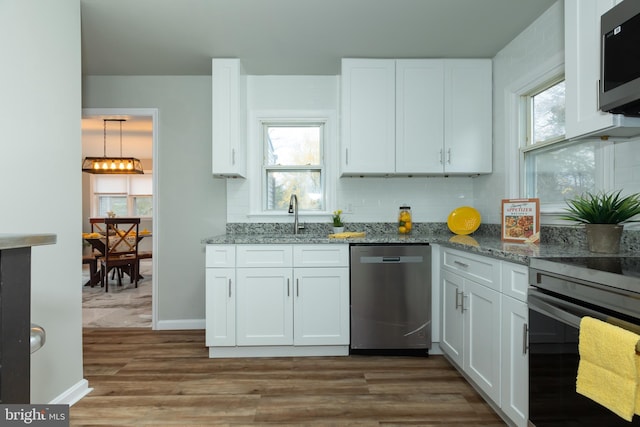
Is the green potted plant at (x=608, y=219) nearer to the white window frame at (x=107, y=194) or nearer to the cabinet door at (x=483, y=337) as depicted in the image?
the cabinet door at (x=483, y=337)

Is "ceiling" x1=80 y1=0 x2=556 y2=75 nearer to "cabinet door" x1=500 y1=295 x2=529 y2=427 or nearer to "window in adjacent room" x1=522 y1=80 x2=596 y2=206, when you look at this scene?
"window in adjacent room" x1=522 y1=80 x2=596 y2=206

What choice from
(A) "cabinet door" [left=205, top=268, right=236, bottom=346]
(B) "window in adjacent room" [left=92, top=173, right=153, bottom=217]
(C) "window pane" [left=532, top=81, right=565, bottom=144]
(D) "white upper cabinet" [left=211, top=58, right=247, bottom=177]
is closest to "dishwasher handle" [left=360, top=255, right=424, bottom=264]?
(A) "cabinet door" [left=205, top=268, right=236, bottom=346]

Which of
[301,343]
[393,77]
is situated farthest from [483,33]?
[301,343]

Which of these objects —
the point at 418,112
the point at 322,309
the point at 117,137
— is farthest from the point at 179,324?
the point at 117,137

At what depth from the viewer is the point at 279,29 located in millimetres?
2652

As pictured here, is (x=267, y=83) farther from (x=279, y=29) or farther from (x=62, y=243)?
(x=62, y=243)

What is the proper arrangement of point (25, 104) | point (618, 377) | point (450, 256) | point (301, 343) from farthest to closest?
point (301, 343) < point (450, 256) < point (25, 104) < point (618, 377)

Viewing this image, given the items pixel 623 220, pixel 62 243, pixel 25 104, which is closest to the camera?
pixel 623 220

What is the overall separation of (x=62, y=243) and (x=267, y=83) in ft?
7.30

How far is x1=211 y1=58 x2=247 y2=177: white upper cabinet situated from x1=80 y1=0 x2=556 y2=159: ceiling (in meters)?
0.13

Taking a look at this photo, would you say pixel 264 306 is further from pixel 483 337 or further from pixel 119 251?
pixel 119 251

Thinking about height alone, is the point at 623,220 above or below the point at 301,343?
above

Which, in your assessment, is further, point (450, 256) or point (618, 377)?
point (450, 256)

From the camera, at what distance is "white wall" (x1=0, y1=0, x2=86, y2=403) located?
1775 mm
